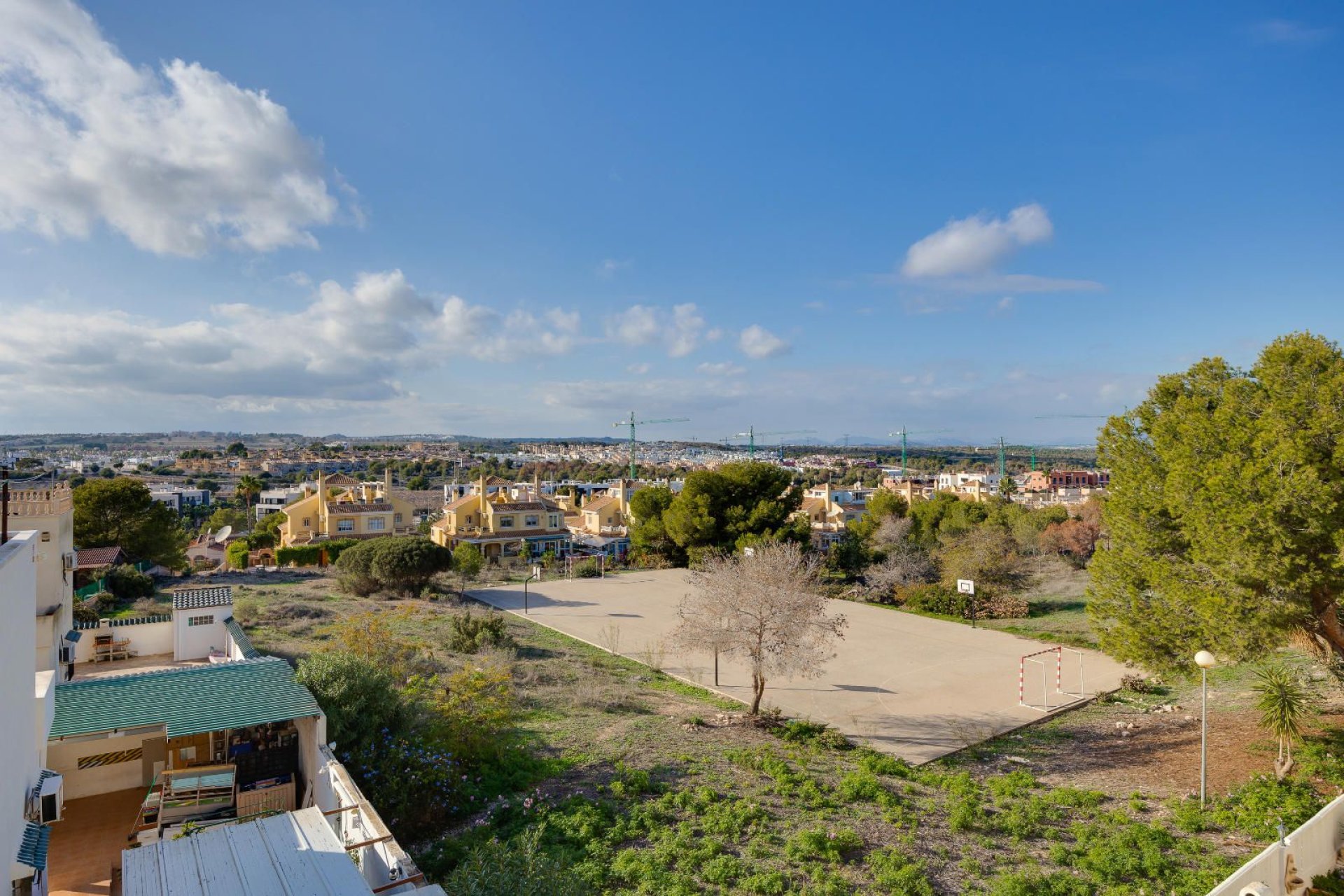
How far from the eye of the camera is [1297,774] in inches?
342

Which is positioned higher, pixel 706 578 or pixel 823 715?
pixel 706 578

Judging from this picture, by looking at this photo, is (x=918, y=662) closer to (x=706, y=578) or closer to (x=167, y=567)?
(x=706, y=578)

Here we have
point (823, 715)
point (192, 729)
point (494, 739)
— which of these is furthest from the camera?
point (823, 715)

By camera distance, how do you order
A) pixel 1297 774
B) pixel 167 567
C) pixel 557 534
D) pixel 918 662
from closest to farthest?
pixel 1297 774 → pixel 918 662 → pixel 167 567 → pixel 557 534

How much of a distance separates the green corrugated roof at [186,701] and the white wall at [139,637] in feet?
15.2

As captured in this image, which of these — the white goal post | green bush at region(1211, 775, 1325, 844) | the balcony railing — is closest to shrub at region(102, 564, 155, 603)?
the balcony railing

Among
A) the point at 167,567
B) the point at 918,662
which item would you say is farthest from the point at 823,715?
the point at 167,567

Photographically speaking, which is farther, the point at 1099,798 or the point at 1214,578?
the point at 1214,578

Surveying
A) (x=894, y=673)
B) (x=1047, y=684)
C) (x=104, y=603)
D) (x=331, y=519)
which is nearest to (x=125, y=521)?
(x=104, y=603)

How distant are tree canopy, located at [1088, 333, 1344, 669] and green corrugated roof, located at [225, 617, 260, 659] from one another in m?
13.6

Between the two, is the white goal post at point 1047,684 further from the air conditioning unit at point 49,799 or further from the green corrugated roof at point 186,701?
the air conditioning unit at point 49,799

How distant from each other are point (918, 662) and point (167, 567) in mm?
26617

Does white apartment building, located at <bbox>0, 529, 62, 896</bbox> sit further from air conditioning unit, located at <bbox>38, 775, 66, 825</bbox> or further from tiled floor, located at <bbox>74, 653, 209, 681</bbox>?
tiled floor, located at <bbox>74, 653, 209, 681</bbox>

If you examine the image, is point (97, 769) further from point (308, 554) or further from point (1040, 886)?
point (308, 554)
